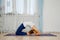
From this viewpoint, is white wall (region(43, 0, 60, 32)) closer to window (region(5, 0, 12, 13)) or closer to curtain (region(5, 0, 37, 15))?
curtain (region(5, 0, 37, 15))

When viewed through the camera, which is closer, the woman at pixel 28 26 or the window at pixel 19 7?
the woman at pixel 28 26

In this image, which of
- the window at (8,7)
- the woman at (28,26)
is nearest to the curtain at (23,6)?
the window at (8,7)

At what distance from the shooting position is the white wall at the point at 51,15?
592 centimetres

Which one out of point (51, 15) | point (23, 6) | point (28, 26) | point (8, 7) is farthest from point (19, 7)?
point (28, 26)

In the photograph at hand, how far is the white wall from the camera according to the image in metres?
5.92

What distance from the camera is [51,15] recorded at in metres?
5.96

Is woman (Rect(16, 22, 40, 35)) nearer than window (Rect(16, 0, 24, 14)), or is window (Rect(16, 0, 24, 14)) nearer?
woman (Rect(16, 22, 40, 35))

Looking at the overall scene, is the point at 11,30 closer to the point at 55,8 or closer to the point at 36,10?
the point at 36,10

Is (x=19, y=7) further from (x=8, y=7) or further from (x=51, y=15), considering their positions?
(x=51, y=15)

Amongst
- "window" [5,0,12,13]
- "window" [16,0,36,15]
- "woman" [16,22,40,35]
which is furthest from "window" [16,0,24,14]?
"woman" [16,22,40,35]

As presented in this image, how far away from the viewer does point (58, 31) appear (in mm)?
5949

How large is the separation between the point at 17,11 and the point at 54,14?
5.32 ft

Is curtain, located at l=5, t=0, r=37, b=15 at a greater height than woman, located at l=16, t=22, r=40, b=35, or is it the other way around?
curtain, located at l=5, t=0, r=37, b=15

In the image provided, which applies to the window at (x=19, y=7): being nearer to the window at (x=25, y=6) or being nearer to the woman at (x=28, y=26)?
the window at (x=25, y=6)
